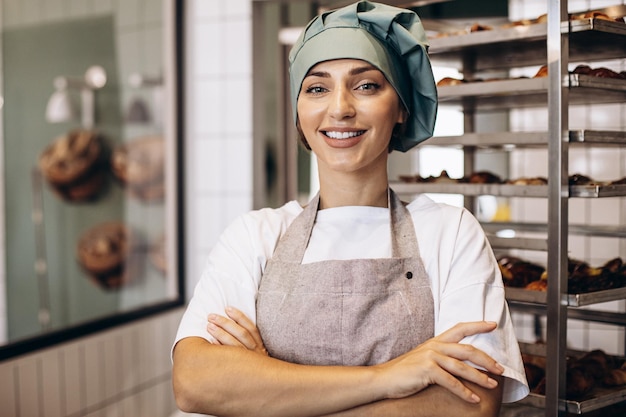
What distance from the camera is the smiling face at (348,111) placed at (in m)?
1.44

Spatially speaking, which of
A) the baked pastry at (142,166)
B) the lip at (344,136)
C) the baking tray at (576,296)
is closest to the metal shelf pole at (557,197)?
the baking tray at (576,296)

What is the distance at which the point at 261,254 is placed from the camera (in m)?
1.56

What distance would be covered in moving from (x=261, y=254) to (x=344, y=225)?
8.0 inches

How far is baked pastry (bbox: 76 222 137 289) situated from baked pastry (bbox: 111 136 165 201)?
0.25 m

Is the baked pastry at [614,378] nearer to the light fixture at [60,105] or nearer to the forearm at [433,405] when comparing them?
the forearm at [433,405]

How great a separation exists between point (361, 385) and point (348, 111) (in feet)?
1.83

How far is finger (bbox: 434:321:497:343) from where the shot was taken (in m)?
1.33

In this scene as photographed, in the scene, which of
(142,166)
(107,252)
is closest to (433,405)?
(107,252)

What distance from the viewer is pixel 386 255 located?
152cm

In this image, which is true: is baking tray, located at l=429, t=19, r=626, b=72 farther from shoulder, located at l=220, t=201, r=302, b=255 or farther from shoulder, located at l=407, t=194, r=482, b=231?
shoulder, located at l=220, t=201, r=302, b=255

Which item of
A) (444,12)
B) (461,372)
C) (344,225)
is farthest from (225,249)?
(444,12)

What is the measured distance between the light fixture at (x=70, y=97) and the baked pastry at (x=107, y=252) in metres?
0.56

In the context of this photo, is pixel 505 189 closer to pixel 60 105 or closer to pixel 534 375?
pixel 534 375

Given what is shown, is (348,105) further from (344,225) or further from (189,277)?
(189,277)
